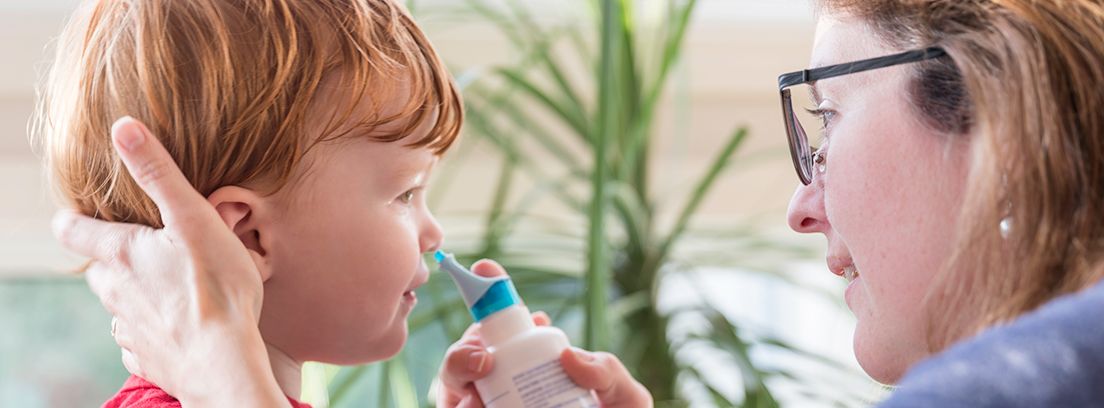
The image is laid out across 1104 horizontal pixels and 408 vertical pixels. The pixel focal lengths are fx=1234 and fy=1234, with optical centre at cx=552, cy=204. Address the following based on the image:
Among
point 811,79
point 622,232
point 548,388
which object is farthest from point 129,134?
point 622,232

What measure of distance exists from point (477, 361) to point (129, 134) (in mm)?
279

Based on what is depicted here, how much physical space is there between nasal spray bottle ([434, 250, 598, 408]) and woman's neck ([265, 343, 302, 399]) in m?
0.18

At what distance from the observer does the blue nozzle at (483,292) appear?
0.87 meters

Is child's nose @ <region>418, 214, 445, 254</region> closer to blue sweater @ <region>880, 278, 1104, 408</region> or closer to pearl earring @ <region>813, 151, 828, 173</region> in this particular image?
pearl earring @ <region>813, 151, 828, 173</region>

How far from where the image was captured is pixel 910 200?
79 cm

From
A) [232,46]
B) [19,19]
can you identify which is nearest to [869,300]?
[232,46]

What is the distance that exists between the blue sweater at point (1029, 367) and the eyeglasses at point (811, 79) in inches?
13.7

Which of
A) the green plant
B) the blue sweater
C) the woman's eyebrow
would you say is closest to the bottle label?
the woman's eyebrow

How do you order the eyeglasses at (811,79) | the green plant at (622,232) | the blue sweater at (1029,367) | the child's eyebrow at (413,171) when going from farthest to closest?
the green plant at (622,232), the child's eyebrow at (413,171), the eyeglasses at (811,79), the blue sweater at (1029,367)

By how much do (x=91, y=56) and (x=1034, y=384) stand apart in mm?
723

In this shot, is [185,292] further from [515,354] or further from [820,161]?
[820,161]

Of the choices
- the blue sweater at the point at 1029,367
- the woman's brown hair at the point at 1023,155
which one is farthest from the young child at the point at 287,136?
the blue sweater at the point at 1029,367

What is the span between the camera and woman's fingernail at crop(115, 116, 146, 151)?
81cm

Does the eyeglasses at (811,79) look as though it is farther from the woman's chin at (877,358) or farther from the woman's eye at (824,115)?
the woman's chin at (877,358)
